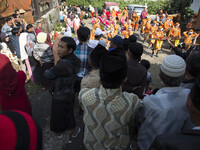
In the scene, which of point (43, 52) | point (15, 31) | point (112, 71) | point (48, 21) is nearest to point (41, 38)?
point (43, 52)

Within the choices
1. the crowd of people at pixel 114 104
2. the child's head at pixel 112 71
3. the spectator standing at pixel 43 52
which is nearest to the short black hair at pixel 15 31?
the spectator standing at pixel 43 52

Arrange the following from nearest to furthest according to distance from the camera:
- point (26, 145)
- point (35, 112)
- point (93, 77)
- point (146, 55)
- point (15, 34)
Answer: point (26, 145), point (93, 77), point (35, 112), point (15, 34), point (146, 55)

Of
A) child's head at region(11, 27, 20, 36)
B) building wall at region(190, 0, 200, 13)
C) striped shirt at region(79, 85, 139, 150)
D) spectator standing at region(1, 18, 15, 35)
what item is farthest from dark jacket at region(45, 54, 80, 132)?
building wall at region(190, 0, 200, 13)

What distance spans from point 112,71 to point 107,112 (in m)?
0.40

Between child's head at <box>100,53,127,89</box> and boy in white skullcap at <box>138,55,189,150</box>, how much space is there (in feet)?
1.34

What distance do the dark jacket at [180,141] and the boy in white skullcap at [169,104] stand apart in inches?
24.1

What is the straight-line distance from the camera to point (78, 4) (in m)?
17.7

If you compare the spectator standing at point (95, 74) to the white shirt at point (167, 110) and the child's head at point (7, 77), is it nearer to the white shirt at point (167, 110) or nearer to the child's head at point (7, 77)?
the white shirt at point (167, 110)

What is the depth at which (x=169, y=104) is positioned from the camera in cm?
133

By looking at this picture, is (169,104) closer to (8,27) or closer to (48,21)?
(8,27)

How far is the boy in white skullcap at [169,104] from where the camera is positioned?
133 cm

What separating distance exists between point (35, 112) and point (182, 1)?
1829cm

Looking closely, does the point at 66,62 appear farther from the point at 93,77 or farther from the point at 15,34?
the point at 15,34

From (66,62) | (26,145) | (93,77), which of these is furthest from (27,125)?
(66,62)
